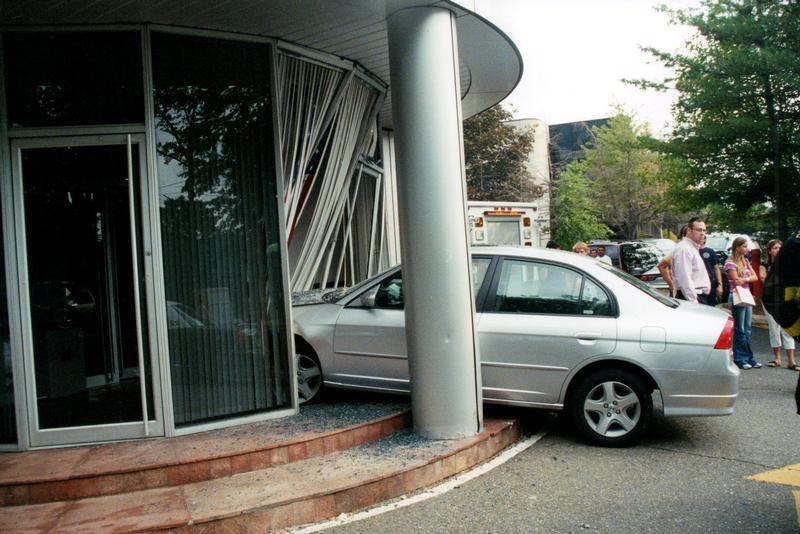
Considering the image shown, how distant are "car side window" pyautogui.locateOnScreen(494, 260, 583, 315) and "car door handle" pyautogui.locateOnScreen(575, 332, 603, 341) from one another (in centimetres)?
24

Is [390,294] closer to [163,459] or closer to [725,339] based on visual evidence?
[163,459]

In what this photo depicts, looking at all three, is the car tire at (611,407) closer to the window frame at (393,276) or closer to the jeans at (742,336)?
the window frame at (393,276)

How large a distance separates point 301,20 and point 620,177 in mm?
33708

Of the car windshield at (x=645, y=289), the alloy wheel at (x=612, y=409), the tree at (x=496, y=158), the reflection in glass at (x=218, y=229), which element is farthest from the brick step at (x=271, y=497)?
the tree at (x=496, y=158)

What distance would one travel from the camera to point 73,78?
599 cm

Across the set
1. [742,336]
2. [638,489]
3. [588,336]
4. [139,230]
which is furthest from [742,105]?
[139,230]

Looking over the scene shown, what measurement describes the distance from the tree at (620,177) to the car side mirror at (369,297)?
3165 centimetres

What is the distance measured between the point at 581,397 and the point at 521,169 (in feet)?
91.0

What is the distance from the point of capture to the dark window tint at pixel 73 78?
19.3ft

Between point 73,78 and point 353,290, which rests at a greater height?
point 73,78

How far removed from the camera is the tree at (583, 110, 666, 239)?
120 feet

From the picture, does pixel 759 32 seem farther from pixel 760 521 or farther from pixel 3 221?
pixel 3 221

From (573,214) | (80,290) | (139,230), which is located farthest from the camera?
(573,214)

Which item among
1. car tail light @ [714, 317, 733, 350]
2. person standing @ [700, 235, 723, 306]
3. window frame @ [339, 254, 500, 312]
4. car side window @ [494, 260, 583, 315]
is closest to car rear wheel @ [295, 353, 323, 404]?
window frame @ [339, 254, 500, 312]
